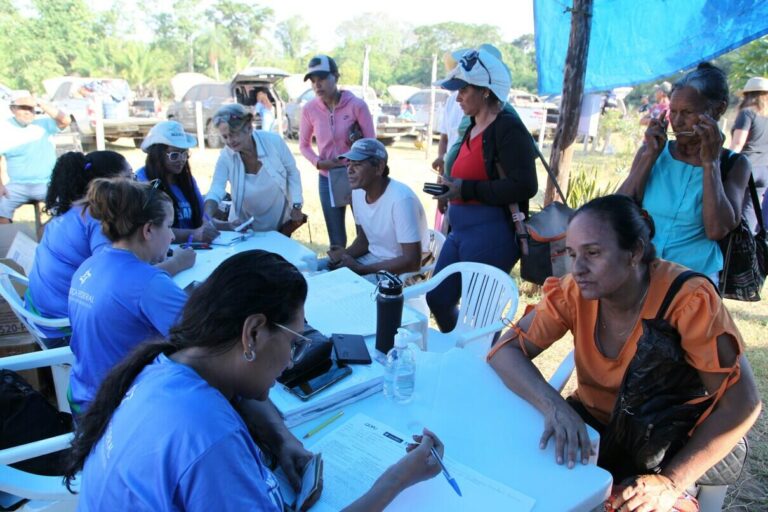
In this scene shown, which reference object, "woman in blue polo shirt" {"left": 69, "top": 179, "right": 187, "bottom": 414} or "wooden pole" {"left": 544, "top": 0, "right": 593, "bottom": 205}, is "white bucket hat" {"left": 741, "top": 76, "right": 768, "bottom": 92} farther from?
"woman in blue polo shirt" {"left": 69, "top": 179, "right": 187, "bottom": 414}

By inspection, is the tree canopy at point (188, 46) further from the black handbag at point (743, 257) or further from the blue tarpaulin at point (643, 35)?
the black handbag at point (743, 257)

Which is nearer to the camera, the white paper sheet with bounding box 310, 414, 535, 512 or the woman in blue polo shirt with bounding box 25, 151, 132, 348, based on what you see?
the white paper sheet with bounding box 310, 414, 535, 512

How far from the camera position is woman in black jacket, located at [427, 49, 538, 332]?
2688 millimetres

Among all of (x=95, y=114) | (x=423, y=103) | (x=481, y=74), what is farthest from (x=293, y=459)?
(x=423, y=103)

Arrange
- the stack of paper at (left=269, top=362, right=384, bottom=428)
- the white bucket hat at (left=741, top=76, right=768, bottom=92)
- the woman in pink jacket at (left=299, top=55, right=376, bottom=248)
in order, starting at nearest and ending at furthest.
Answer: the stack of paper at (left=269, top=362, right=384, bottom=428) < the woman in pink jacket at (left=299, top=55, right=376, bottom=248) < the white bucket hat at (left=741, top=76, right=768, bottom=92)

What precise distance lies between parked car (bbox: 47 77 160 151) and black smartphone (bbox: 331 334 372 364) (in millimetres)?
9629

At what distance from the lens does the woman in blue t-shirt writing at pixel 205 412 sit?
2.87 ft

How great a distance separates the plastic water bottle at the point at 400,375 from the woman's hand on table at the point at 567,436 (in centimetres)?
41

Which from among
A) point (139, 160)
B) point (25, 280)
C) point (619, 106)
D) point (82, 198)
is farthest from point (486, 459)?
→ point (619, 106)

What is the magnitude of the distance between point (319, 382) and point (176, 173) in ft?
8.04

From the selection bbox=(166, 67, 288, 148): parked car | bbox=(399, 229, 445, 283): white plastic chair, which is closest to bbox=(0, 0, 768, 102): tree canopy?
bbox=(166, 67, 288, 148): parked car

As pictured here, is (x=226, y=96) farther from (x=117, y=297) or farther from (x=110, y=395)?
(x=110, y=395)

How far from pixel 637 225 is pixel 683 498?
2.78 ft

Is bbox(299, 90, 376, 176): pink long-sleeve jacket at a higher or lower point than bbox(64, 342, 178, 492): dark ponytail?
higher
